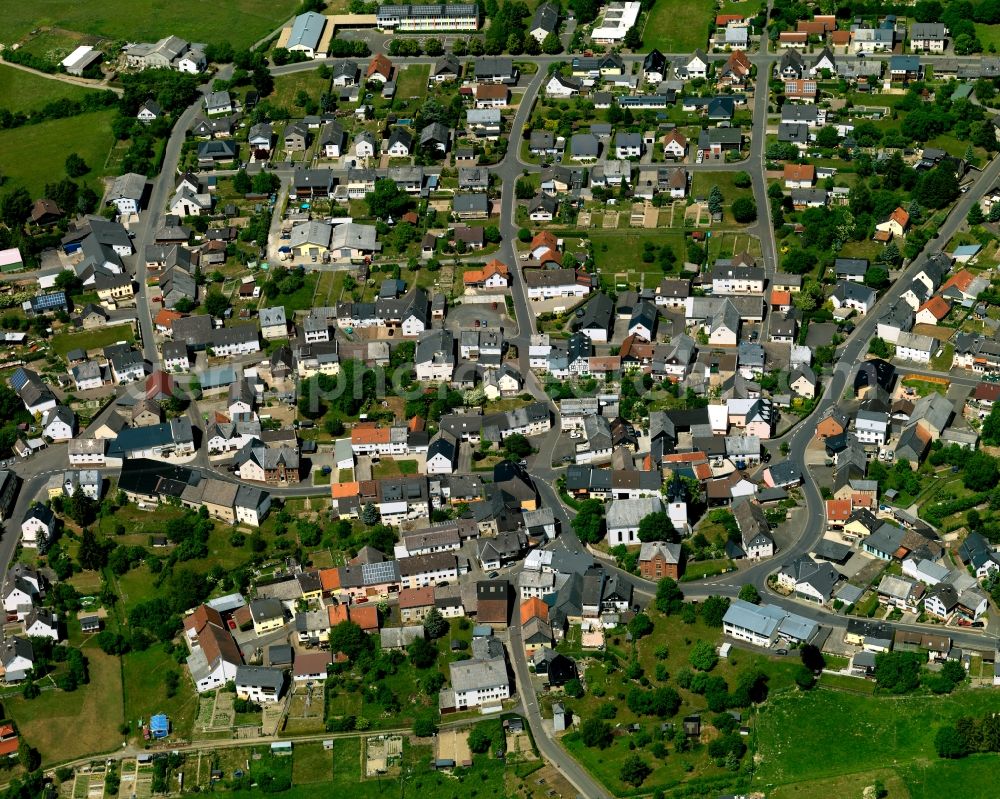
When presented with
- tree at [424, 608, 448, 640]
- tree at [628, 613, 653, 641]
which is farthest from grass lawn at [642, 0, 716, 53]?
tree at [424, 608, 448, 640]

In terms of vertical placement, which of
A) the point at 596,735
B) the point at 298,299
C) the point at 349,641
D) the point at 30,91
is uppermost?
the point at 30,91

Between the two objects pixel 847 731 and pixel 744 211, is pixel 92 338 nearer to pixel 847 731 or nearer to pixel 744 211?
pixel 744 211

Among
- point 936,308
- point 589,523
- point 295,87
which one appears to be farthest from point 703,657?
point 295,87

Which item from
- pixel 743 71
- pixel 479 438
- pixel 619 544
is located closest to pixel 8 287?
pixel 479 438

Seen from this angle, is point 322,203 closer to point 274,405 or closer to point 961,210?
point 274,405

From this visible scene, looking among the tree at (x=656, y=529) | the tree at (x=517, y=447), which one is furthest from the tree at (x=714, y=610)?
the tree at (x=517, y=447)

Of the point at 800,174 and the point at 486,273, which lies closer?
the point at 486,273
